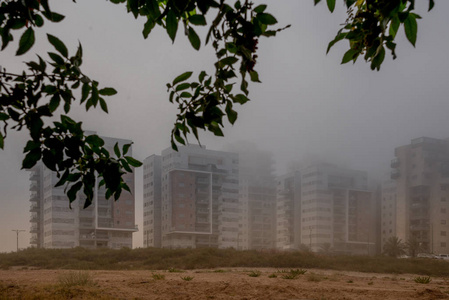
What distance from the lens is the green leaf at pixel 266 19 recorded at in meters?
3.01

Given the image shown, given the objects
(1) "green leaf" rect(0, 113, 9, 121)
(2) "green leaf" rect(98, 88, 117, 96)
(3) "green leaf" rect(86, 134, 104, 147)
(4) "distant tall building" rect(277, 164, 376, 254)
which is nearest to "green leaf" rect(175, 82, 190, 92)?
(2) "green leaf" rect(98, 88, 117, 96)

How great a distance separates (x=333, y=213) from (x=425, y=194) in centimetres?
2057

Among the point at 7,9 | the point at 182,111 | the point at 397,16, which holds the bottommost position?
the point at 182,111

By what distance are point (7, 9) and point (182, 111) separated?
5.53 feet

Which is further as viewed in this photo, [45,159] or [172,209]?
[172,209]

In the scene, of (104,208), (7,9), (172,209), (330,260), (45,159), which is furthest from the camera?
(172,209)

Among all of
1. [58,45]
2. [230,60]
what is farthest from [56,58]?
[230,60]

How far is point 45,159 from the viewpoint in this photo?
3.54 m

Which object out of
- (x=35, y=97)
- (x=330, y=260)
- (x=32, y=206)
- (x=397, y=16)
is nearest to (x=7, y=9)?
(x=35, y=97)

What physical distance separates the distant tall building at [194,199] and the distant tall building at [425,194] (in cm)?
3493

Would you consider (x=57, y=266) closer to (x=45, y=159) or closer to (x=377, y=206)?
(x=45, y=159)

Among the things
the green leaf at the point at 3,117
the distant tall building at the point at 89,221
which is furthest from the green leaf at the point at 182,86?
the distant tall building at the point at 89,221

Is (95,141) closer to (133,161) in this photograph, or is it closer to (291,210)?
(133,161)

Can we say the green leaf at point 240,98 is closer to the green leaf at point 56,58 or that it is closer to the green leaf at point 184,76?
the green leaf at point 184,76
